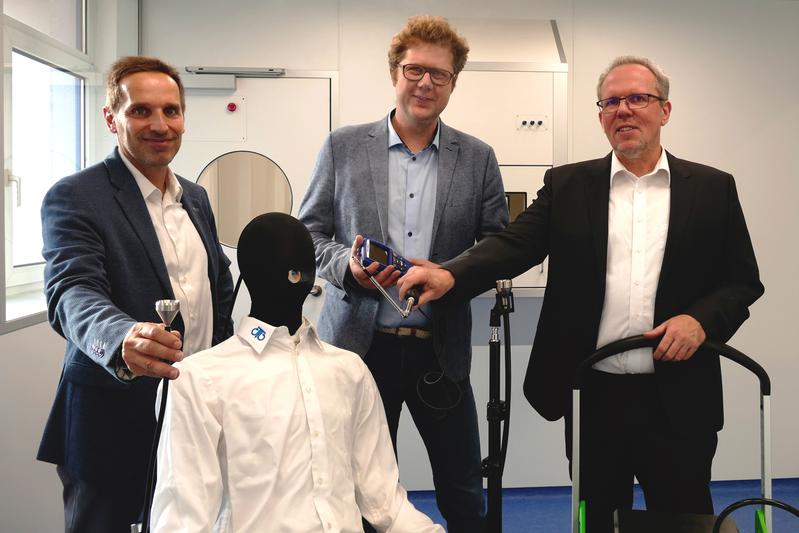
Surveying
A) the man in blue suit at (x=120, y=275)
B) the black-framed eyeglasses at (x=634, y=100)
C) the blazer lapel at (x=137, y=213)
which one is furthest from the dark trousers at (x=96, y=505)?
the black-framed eyeglasses at (x=634, y=100)

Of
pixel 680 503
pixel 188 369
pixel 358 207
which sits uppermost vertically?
pixel 358 207

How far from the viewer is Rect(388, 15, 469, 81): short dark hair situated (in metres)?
1.83

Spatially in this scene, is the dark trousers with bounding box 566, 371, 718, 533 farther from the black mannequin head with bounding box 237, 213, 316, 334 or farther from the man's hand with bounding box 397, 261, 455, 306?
the black mannequin head with bounding box 237, 213, 316, 334

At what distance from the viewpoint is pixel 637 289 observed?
174cm

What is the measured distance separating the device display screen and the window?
4.46 ft

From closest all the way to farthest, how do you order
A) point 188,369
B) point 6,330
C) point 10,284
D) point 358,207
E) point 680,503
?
point 188,369 → point 680,503 → point 358,207 → point 6,330 → point 10,284

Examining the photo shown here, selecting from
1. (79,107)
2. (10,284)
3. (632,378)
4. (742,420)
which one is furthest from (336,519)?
(742,420)

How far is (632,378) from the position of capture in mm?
1753

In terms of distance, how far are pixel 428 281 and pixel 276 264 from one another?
439mm

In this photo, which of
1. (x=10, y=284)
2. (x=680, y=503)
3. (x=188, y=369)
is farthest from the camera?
(x=10, y=284)

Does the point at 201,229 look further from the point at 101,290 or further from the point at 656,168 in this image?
the point at 656,168

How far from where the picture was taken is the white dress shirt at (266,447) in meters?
1.27

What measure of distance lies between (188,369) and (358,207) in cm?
71

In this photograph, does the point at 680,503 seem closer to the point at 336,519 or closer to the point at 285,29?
the point at 336,519
